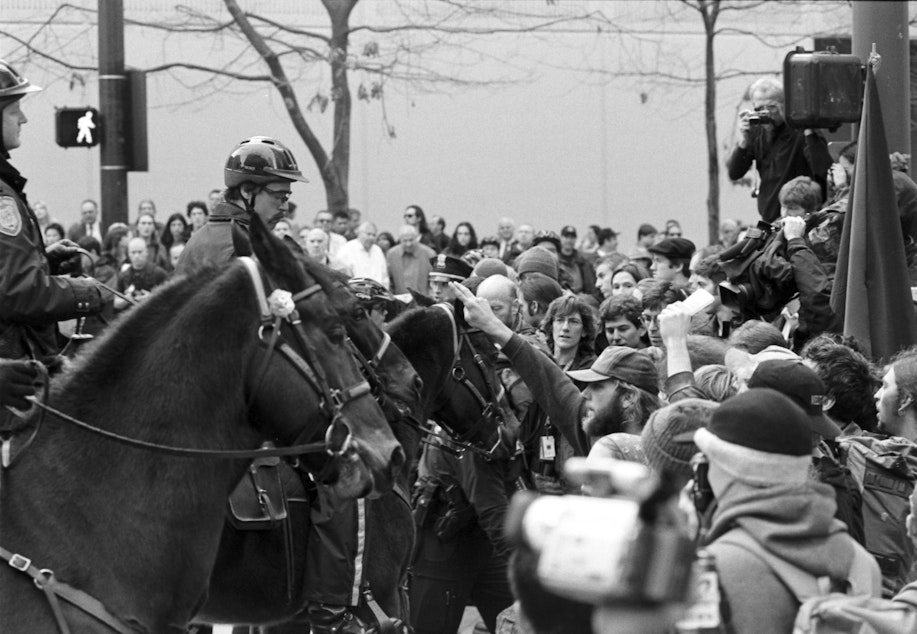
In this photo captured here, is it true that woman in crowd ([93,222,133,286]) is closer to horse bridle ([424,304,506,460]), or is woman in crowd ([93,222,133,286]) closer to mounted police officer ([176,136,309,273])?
horse bridle ([424,304,506,460])

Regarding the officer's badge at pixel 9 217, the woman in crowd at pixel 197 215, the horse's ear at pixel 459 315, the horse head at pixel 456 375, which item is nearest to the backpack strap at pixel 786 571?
the officer's badge at pixel 9 217

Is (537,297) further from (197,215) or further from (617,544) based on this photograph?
(197,215)

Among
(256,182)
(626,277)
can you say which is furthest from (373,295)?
(626,277)

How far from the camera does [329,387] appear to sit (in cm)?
494

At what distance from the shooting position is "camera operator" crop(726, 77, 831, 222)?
1014cm

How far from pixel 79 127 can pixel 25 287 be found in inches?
351

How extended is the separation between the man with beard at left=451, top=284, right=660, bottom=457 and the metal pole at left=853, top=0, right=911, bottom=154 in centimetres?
321

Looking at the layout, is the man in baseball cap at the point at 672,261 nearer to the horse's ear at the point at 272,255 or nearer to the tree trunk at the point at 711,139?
the horse's ear at the point at 272,255

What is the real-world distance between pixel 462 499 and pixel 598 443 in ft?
7.72

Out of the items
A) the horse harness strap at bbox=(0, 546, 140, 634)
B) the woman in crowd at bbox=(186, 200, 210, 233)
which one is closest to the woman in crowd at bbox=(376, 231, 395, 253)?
the woman in crowd at bbox=(186, 200, 210, 233)

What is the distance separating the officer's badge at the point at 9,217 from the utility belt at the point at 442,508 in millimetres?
2745

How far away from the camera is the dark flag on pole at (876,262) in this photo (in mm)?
7758

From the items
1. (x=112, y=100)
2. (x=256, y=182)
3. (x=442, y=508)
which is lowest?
(x=442, y=508)

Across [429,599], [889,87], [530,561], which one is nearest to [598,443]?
[429,599]
